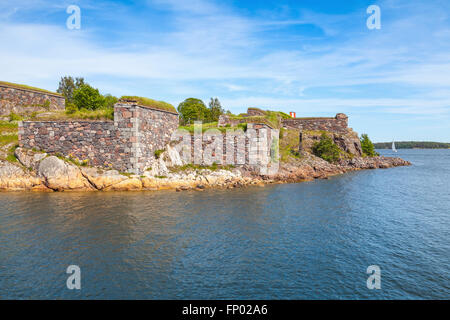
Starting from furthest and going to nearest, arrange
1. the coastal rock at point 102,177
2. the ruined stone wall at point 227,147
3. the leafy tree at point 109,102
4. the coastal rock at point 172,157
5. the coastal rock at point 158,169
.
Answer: the leafy tree at point 109,102 → the ruined stone wall at point 227,147 → the coastal rock at point 172,157 → the coastal rock at point 158,169 → the coastal rock at point 102,177

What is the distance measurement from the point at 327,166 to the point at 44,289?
46333 mm

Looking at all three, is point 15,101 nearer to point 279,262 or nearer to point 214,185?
point 214,185

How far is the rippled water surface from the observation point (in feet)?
34.3

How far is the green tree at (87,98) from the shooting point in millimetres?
46000

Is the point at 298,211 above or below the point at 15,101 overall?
below

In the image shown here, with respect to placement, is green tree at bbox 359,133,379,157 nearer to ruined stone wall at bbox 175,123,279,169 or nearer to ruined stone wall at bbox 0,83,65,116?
ruined stone wall at bbox 175,123,279,169

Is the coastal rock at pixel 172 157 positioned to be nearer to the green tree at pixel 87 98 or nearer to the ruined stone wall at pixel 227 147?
the ruined stone wall at pixel 227 147

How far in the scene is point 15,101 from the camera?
122 feet

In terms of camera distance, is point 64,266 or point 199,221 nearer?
point 64,266

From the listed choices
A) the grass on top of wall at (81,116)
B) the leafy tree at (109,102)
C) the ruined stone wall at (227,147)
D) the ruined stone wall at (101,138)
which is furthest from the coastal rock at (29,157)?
the leafy tree at (109,102)

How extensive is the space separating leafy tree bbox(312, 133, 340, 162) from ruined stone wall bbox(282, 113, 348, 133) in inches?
345

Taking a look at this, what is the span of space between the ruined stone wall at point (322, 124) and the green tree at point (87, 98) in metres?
40.1

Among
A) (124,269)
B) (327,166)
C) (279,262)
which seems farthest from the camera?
(327,166)

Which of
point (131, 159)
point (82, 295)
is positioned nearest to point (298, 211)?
point (82, 295)
